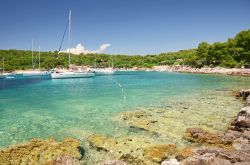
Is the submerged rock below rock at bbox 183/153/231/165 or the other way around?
below

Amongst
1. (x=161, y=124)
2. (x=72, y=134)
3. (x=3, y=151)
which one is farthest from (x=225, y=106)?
(x=3, y=151)

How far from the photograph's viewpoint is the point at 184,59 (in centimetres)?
14300

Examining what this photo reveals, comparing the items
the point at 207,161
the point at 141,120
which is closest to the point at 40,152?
the point at 207,161

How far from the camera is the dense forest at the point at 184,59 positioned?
78.4 m

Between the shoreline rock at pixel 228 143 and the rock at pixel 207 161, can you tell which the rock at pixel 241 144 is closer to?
the shoreline rock at pixel 228 143

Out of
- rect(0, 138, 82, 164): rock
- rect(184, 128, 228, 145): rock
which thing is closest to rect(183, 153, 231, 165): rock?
rect(184, 128, 228, 145): rock

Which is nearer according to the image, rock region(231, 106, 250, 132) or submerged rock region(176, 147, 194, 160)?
submerged rock region(176, 147, 194, 160)

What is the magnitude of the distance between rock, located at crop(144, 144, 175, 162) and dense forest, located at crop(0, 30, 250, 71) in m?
71.2

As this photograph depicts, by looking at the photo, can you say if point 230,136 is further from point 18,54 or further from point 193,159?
point 18,54

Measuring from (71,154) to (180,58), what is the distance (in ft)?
536

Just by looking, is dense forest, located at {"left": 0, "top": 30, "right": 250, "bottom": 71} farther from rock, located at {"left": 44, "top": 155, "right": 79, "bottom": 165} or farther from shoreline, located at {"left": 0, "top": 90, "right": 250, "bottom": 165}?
rock, located at {"left": 44, "top": 155, "right": 79, "bottom": 165}

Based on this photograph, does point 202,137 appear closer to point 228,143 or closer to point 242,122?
point 228,143

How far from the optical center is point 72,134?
15.3 m

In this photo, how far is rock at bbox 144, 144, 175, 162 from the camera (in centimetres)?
1116
